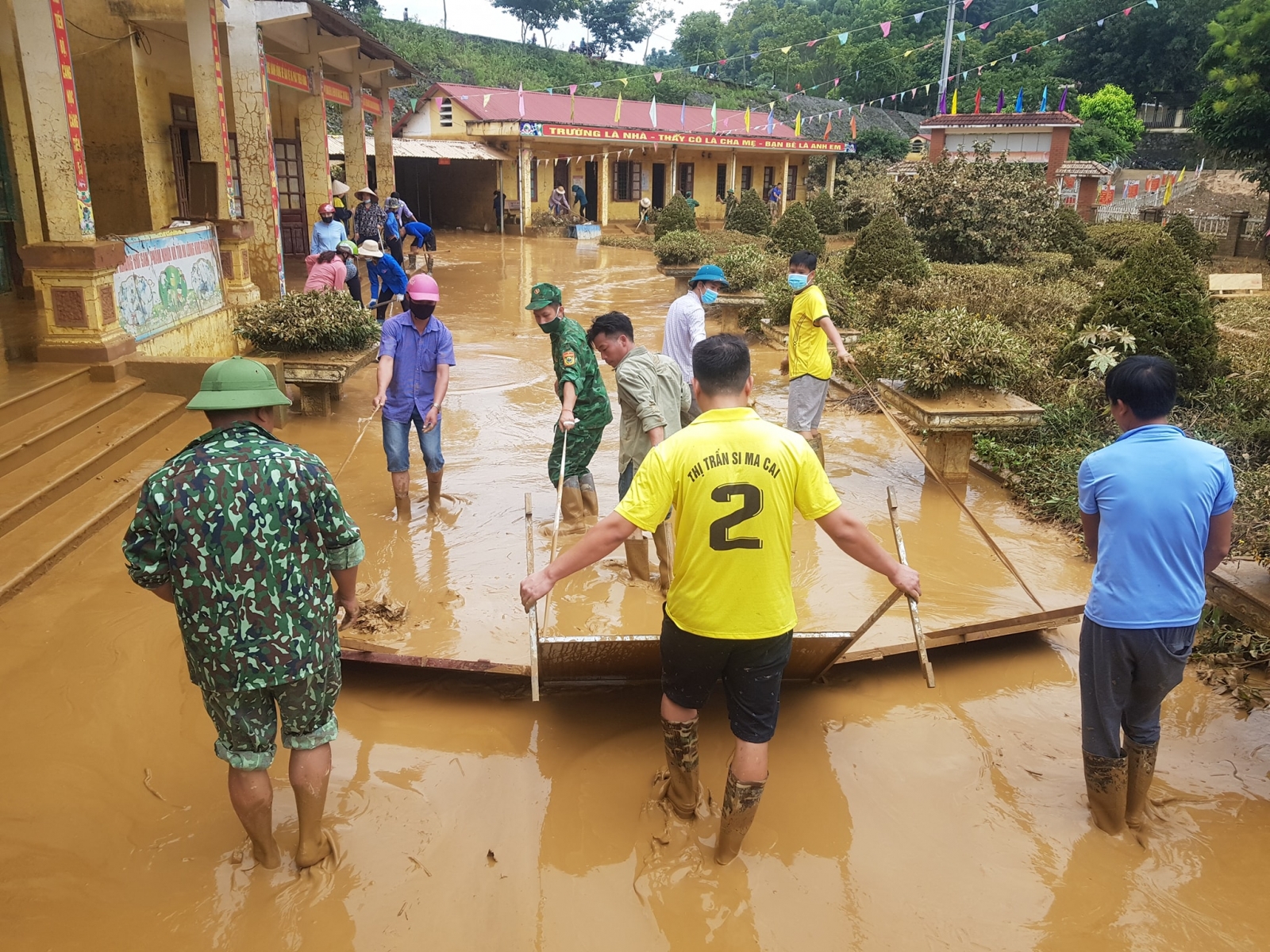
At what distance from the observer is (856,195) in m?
23.0

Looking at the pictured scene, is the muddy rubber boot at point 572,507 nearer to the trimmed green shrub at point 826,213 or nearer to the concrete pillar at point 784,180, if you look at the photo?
the trimmed green shrub at point 826,213

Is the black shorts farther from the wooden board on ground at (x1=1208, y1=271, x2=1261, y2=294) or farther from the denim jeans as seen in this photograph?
the wooden board on ground at (x1=1208, y1=271, x2=1261, y2=294)

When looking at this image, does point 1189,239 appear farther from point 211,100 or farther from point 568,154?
point 568,154

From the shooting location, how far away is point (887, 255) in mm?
13227

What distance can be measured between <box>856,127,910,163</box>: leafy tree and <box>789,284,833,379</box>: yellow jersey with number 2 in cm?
3820

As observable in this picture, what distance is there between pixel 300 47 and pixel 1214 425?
1459cm

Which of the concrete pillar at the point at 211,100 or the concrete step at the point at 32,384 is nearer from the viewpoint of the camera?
the concrete step at the point at 32,384

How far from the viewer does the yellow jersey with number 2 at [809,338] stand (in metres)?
6.77

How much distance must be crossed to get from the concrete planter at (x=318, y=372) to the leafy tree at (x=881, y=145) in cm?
3804

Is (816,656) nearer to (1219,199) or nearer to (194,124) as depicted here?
(194,124)

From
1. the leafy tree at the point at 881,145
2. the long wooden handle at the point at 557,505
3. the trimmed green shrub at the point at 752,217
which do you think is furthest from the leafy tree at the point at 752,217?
the long wooden handle at the point at 557,505

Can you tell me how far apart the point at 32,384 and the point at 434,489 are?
3.35 metres

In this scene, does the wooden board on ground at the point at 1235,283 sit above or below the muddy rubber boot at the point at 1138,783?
above

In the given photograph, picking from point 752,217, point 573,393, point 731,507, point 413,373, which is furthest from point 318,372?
point 752,217
